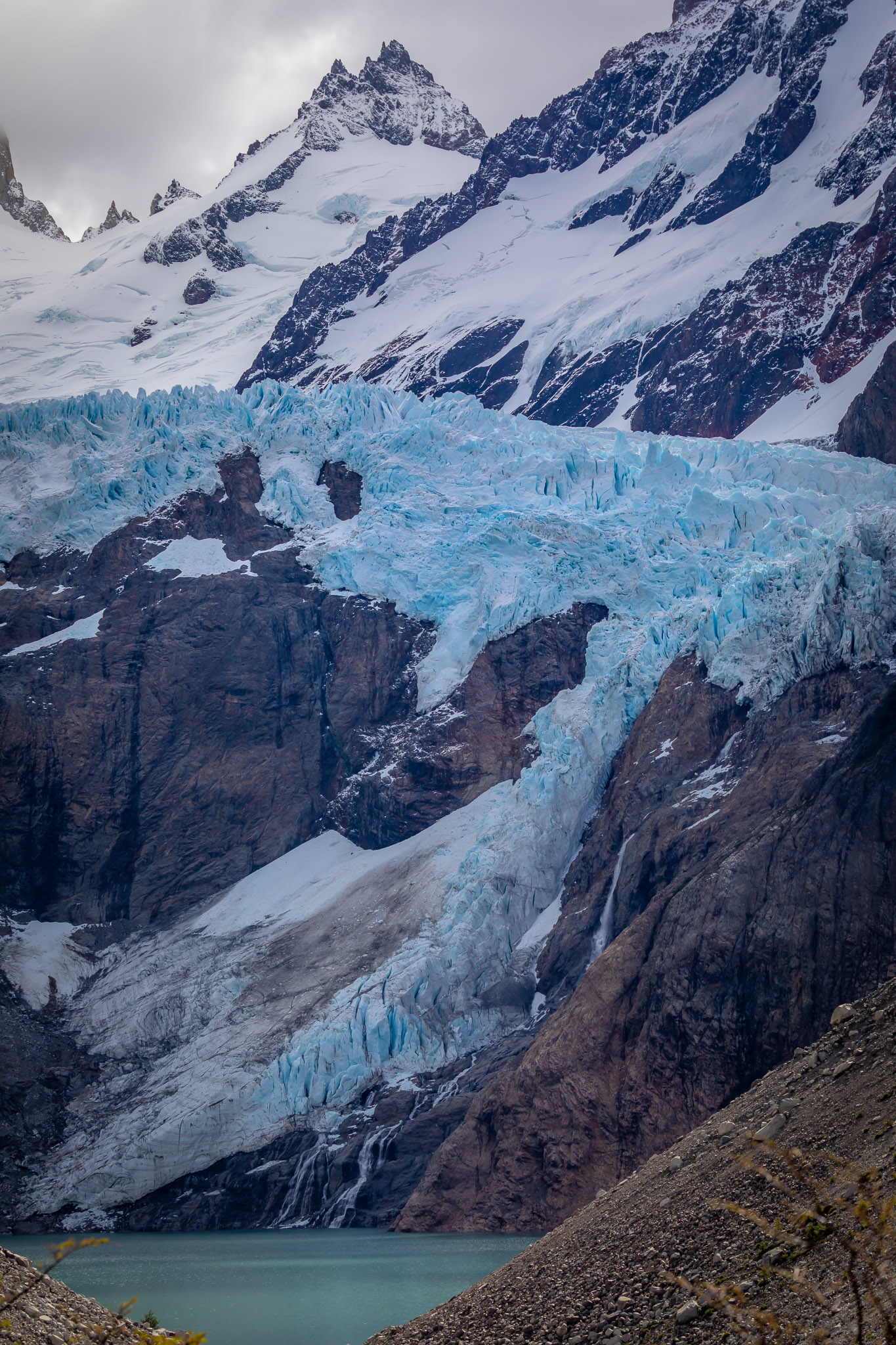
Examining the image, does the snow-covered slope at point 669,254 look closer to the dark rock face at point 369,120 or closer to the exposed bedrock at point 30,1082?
the dark rock face at point 369,120

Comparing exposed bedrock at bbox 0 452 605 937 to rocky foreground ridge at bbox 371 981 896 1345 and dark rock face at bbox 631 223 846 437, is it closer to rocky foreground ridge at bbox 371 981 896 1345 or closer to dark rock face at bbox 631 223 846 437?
rocky foreground ridge at bbox 371 981 896 1345

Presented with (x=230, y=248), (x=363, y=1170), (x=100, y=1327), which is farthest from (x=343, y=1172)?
(x=230, y=248)

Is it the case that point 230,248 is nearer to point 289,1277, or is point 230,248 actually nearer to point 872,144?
point 872,144

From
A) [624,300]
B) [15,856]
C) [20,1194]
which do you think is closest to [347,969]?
[20,1194]

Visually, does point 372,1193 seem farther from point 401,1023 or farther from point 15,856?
point 15,856

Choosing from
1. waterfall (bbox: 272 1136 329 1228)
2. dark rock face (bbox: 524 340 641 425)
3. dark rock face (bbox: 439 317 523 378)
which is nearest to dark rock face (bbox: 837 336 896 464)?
dark rock face (bbox: 524 340 641 425)

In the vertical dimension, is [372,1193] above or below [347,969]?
below
